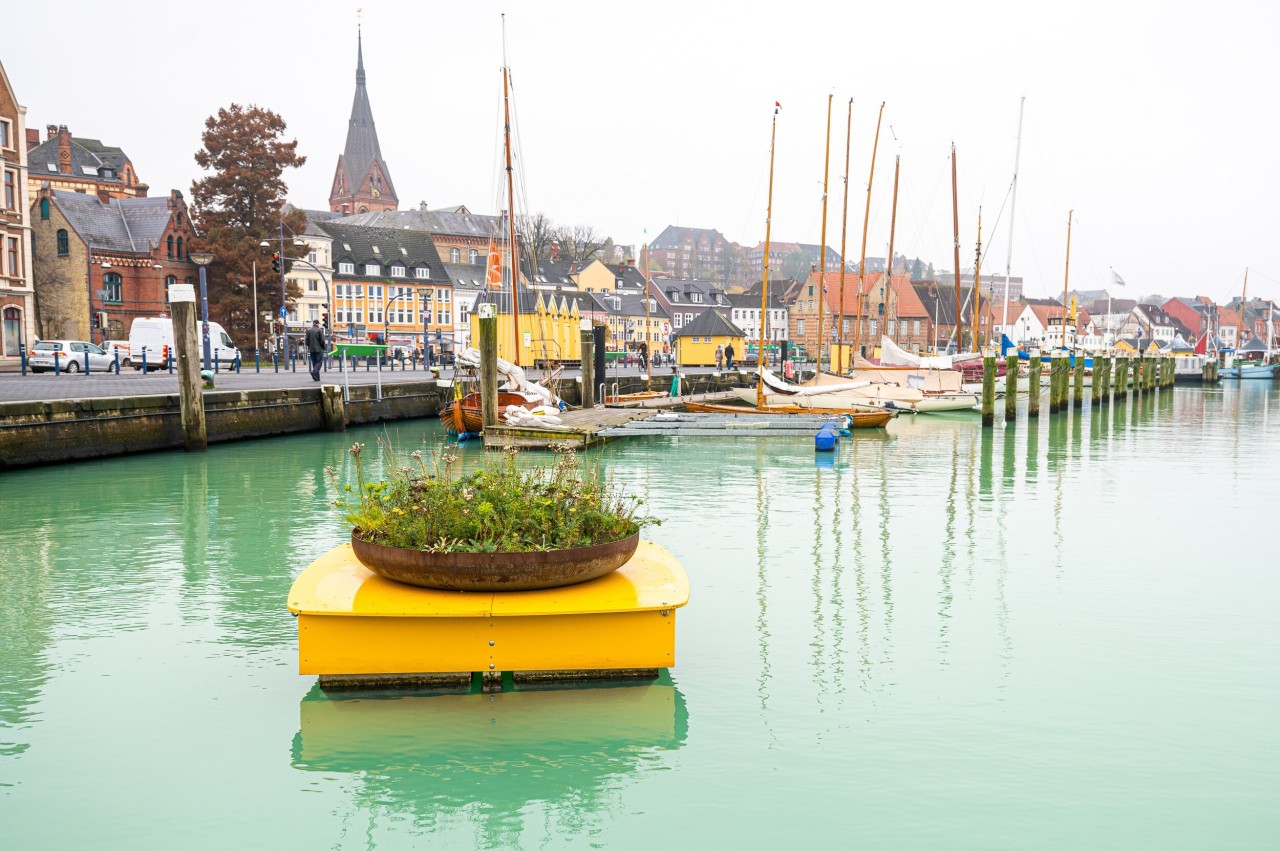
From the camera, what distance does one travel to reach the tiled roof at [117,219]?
6975 centimetres

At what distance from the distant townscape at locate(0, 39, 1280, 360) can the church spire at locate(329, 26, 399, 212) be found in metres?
0.29

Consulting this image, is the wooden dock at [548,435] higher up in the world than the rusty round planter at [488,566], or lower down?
lower down

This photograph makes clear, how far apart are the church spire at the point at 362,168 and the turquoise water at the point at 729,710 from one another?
143876 mm

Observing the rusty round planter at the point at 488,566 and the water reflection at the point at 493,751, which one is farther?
the rusty round planter at the point at 488,566

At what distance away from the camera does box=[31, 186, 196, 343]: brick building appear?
223 feet

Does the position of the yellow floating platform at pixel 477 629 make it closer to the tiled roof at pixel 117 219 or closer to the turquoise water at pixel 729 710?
the turquoise water at pixel 729 710

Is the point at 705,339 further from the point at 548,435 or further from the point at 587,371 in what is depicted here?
the point at 548,435

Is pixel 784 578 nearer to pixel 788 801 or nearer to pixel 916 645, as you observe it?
pixel 916 645

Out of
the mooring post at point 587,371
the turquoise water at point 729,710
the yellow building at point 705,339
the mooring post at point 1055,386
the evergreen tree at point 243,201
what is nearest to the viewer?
the turquoise water at point 729,710

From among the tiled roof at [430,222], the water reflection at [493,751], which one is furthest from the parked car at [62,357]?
the tiled roof at [430,222]

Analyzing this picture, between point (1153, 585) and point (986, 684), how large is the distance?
4.72 m

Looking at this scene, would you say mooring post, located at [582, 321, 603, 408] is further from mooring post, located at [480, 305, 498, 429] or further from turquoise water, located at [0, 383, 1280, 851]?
turquoise water, located at [0, 383, 1280, 851]

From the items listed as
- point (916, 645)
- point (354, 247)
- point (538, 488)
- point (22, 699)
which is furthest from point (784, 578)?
point (354, 247)

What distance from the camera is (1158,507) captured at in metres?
17.4
